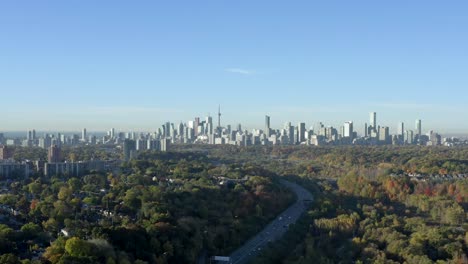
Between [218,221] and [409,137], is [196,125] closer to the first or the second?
[409,137]

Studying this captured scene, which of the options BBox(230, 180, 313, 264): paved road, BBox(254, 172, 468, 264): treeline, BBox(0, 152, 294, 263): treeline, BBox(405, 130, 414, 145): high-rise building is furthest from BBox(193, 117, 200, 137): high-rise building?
BBox(230, 180, 313, 264): paved road

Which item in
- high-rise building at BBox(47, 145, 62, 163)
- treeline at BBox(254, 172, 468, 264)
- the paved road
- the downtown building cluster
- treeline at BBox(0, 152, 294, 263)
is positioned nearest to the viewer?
treeline at BBox(0, 152, 294, 263)

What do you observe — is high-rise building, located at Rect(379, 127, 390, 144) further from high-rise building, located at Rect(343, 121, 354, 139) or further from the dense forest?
the dense forest

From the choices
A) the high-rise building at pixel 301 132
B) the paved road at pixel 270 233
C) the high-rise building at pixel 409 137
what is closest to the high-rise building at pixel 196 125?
the high-rise building at pixel 301 132

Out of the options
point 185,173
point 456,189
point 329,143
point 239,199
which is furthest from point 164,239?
point 329,143

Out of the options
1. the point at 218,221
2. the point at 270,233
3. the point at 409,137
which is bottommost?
the point at 270,233

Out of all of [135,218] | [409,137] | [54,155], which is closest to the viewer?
[135,218]

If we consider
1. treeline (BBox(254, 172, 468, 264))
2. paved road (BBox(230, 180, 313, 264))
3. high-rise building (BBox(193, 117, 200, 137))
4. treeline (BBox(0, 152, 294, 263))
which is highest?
high-rise building (BBox(193, 117, 200, 137))

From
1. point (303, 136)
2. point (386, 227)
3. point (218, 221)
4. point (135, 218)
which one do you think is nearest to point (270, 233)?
point (218, 221)

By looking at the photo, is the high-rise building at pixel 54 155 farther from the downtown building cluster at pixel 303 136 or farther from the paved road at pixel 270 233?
the downtown building cluster at pixel 303 136
